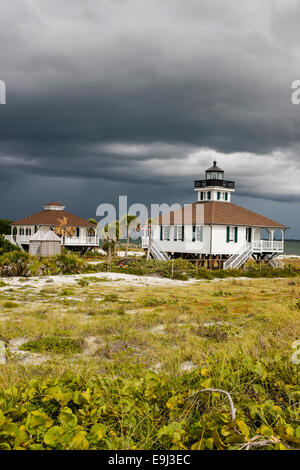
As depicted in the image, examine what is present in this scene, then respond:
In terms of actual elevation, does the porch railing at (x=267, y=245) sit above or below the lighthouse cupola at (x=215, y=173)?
below

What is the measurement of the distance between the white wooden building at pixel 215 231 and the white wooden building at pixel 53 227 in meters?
13.9

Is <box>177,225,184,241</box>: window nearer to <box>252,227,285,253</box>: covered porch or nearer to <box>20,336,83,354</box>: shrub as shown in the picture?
<box>252,227,285,253</box>: covered porch

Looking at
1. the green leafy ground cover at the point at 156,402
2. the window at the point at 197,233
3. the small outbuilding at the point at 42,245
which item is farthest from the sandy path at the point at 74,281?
the green leafy ground cover at the point at 156,402

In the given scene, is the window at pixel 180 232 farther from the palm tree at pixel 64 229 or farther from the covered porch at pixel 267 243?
the palm tree at pixel 64 229

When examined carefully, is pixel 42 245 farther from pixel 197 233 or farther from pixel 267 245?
pixel 267 245


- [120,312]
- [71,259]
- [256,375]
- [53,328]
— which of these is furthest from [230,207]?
[256,375]

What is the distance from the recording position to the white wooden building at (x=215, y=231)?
39062mm

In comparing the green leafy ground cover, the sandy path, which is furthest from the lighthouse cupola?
the green leafy ground cover

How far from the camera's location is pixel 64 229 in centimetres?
5266

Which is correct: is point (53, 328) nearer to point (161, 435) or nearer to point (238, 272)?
point (161, 435)

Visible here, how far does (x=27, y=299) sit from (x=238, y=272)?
21199mm

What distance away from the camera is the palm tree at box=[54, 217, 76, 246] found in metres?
51.5

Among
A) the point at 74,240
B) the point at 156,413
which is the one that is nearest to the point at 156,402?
the point at 156,413

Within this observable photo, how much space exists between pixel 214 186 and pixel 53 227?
2275cm
